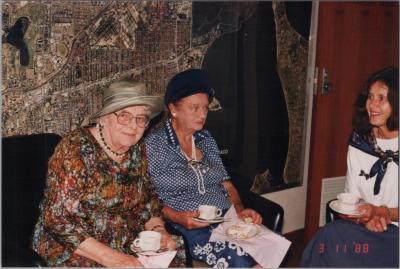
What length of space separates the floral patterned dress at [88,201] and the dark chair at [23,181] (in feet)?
0.29

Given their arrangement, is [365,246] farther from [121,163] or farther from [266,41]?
[266,41]

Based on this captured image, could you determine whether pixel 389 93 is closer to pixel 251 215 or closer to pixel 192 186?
pixel 251 215

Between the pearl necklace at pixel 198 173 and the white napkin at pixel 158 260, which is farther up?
the pearl necklace at pixel 198 173

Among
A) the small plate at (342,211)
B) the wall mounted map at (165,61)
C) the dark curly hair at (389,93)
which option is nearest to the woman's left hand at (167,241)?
the wall mounted map at (165,61)

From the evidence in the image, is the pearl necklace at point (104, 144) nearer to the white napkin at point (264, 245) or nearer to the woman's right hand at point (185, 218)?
the woman's right hand at point (185, 218)

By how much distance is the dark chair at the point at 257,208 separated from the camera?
103 inches

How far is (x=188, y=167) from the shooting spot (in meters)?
2.76

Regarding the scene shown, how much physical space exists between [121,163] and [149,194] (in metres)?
0.25

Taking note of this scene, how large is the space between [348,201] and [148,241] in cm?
102

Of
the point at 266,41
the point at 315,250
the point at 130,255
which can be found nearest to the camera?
the point at 130,255

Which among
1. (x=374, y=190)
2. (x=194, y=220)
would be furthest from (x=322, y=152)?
(x=194, y=220)

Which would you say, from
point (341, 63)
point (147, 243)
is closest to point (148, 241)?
point (147, 243)

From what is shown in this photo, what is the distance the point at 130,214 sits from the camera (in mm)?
2441

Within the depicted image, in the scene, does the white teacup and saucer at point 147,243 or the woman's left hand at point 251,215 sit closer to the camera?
the white teacup and saucer at point 147,243
